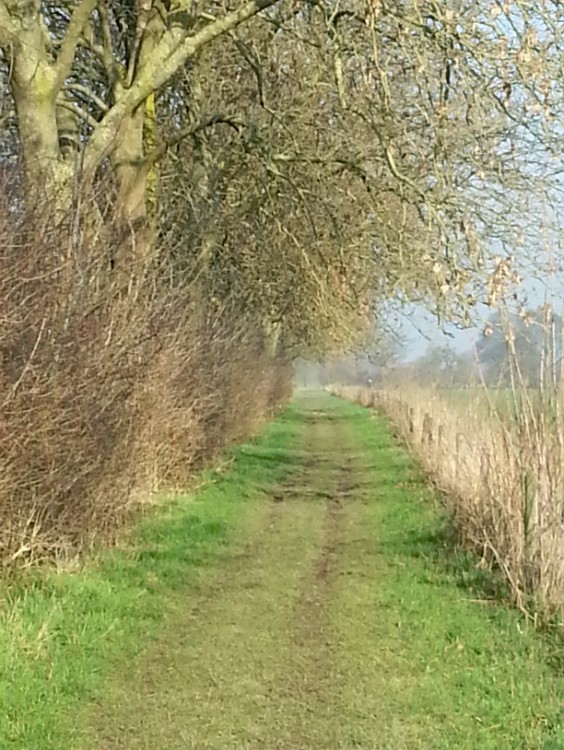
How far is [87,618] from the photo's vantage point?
23.1 ft

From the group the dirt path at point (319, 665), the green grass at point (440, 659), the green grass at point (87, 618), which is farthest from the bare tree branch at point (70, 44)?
the green grass at point (440, 659)

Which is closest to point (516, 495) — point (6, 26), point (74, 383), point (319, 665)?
point (319, 665)

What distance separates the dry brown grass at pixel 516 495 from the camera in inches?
294

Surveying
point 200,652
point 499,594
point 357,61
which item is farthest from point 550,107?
point 200,652

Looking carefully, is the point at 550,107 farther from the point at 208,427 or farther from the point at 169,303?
the point at 208,427

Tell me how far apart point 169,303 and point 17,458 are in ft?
13.7

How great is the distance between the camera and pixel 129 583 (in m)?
8.39

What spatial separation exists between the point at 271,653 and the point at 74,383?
269 cm

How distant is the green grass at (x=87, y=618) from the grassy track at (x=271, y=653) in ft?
0.05

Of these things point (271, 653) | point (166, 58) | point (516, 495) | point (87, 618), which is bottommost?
point (271, 653)

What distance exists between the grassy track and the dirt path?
2 centimetres

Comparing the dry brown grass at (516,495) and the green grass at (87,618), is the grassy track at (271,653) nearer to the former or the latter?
the green grass at (87,618)

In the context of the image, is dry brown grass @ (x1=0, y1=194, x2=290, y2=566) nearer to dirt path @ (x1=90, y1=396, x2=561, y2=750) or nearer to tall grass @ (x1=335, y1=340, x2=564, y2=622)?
dirt path @ (x1=90, y1=396, x2=561, y2=750)

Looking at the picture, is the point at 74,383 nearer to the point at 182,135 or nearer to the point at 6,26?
the point at 6,26
